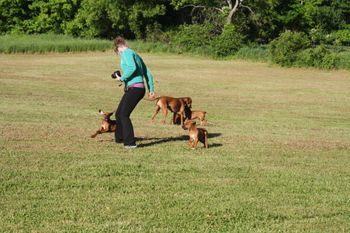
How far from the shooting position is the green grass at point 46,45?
4347cm

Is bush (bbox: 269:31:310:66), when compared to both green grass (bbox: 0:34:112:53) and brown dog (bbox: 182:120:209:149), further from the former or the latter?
brown dog (bbox: 182:120:209:149)

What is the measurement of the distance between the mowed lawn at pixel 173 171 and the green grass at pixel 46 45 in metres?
25.7

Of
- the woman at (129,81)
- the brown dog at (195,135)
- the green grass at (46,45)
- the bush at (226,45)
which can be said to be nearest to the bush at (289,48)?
the bush at (226,45)

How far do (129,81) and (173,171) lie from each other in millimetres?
2048

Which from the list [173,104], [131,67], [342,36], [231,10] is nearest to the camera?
[131,67]

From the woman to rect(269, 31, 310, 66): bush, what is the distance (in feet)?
88.6

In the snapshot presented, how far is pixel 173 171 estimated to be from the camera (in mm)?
8148

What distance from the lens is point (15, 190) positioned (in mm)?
6898

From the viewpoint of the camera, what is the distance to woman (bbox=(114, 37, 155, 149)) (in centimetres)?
937

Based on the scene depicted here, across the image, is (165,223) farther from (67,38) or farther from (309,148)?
(67,38)

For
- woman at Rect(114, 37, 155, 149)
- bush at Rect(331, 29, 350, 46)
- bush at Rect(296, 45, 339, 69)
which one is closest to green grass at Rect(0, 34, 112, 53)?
bush at Rect(296, 45, 339, 69)

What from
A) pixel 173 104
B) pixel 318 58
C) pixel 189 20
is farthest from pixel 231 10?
pixel 173 104

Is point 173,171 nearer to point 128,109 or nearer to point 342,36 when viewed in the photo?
point 128,109

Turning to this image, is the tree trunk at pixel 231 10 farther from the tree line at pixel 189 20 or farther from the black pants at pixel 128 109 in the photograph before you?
the black pants at pixel 128 109
